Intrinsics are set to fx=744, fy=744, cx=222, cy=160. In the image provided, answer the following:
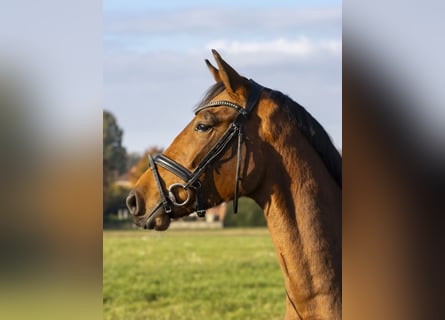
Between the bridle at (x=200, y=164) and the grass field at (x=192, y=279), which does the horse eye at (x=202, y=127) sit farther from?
the grass field at (x=192, y=279)

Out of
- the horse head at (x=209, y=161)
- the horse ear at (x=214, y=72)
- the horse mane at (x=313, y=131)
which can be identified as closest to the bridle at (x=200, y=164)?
the horse head at (x=209, y=161)

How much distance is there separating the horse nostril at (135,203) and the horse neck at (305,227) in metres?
0.56

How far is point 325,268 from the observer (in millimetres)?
3307

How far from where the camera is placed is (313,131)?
3.51 m

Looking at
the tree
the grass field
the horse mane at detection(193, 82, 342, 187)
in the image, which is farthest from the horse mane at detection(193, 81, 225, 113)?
the tree

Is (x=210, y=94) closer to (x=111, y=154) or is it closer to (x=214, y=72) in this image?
(x=214, y=72)

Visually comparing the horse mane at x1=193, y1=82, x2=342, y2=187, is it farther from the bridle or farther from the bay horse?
the bridle

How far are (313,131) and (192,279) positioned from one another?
55.2 ft

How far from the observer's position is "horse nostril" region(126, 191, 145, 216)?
362 centimetres

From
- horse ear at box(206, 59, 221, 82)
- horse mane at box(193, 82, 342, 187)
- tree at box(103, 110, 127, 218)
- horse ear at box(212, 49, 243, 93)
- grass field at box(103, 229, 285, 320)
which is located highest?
tree at box(103, 110, 127, 218)

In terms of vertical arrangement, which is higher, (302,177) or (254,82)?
(254,82)
